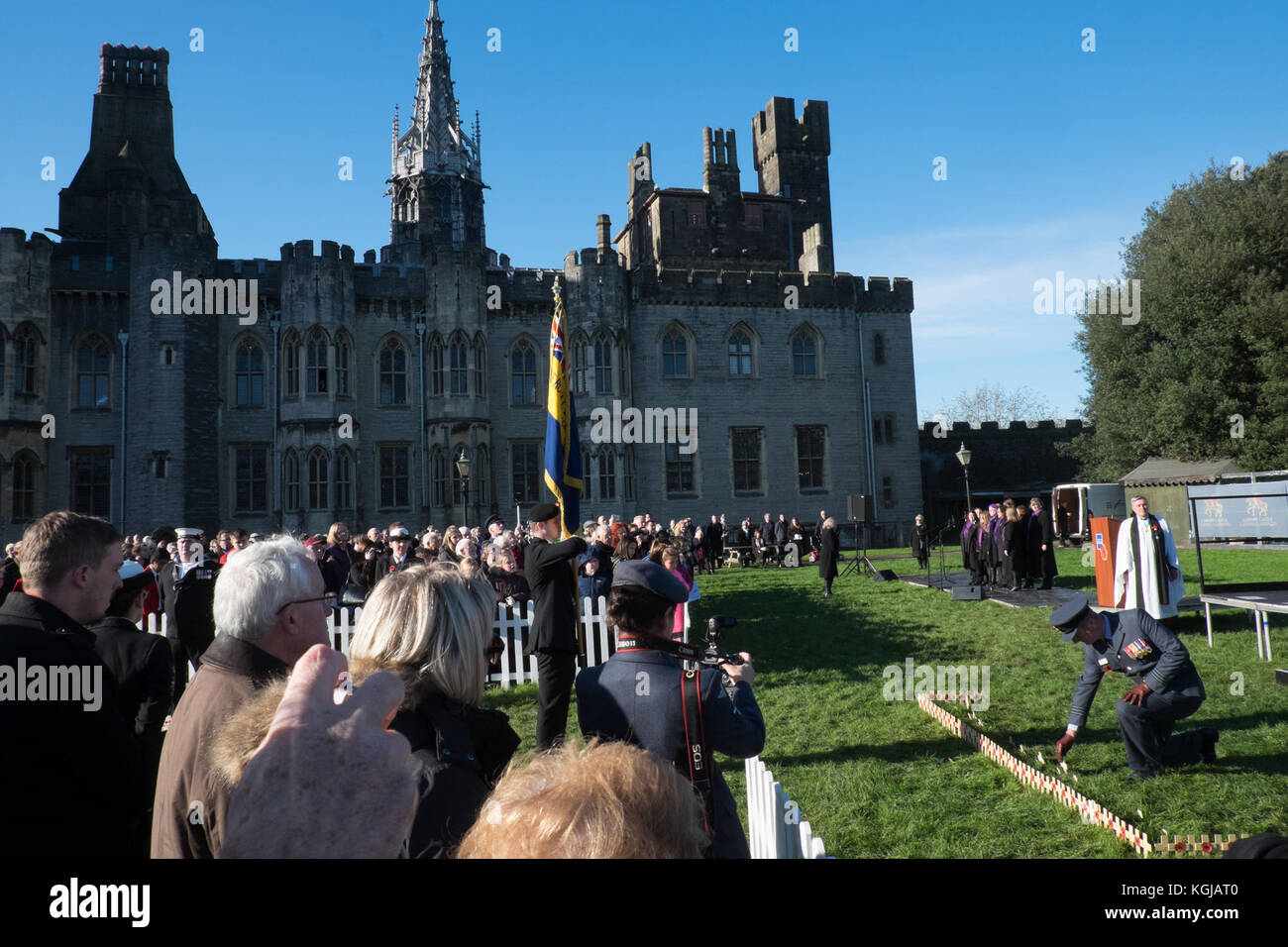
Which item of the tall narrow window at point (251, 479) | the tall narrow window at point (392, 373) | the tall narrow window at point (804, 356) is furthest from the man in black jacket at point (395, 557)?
the tall narrow window at point (804, 356)

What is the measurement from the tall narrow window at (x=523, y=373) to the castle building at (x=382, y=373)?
0.10 m

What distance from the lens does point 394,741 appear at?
124 cm

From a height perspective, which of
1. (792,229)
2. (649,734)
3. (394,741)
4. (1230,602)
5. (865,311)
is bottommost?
(1230,602)

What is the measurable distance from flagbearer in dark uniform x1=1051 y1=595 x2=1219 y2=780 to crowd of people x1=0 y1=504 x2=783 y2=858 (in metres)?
4.41

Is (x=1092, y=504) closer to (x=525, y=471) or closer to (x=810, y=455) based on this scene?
(x=810, y=455)

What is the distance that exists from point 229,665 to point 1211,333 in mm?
38701

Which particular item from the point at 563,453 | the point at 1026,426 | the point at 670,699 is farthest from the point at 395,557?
the point at 1026,426

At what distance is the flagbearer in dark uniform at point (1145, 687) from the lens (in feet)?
19.6

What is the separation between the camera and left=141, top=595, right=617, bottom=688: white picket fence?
34.0 feet

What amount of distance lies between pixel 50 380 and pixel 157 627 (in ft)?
74.8

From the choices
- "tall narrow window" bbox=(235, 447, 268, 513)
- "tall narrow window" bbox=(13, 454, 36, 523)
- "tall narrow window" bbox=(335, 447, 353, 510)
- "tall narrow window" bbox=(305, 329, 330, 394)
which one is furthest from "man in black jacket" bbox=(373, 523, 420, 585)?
"tall narrow window" bbox=(13, 454, 36, 523)

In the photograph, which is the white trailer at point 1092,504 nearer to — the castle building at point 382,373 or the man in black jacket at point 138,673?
the castle building at point 382,373
